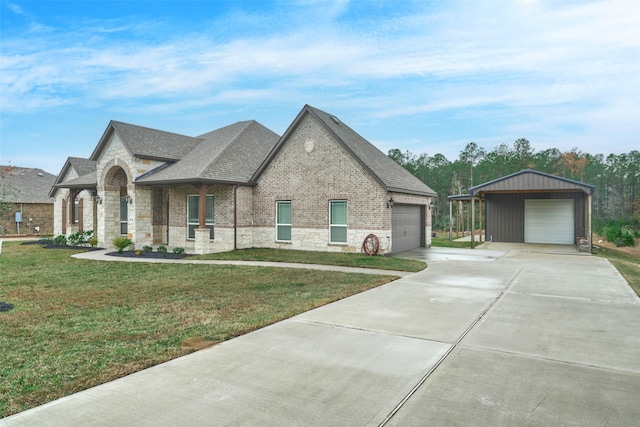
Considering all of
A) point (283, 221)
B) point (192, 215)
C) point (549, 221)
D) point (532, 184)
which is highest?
point (532, 184)

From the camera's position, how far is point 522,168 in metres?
49.8

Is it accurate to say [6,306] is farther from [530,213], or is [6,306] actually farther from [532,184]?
[530,213]

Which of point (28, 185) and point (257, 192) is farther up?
point (28, 185)

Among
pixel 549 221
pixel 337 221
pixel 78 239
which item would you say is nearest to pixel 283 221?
pixel 337 221

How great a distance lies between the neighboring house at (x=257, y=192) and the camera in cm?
1619

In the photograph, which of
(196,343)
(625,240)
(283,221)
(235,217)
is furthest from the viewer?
(625,240)

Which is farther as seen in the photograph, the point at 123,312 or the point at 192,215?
the point at 192,215

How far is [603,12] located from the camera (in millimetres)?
12273

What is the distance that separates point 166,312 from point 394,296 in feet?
14.7

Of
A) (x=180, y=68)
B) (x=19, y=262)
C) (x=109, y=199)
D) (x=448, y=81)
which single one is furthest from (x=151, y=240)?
(x=448, y=81)

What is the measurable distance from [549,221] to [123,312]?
2219cm

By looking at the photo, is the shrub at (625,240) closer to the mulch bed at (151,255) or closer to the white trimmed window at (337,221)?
the white trimmed window at (337,221)

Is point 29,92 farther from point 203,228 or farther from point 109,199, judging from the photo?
point 203,228

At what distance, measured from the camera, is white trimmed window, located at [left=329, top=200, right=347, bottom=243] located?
1647 centimetres
